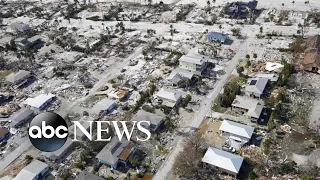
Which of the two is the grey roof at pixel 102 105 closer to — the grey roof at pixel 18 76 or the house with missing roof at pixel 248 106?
the grey roof at pixel 18 76

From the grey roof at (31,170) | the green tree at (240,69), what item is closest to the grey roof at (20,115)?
the grey roof at (31,170)

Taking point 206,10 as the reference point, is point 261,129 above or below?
below

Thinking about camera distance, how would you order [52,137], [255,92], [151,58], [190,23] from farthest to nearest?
1. [190,23]
2. [151,58]
3. [255,92]
4. [52,137]

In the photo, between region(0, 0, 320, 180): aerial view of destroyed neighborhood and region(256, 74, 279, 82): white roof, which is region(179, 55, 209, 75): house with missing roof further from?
region(256, 74, 279, 82): white roof

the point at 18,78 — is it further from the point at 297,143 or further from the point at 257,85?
the point at 297,143

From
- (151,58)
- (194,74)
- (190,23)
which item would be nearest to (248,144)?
(194,74)

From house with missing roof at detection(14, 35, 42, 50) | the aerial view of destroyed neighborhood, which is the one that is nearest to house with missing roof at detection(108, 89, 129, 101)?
the aerial view of destroyed neighborhood

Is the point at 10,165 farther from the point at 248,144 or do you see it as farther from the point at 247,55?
the point at 247,55
